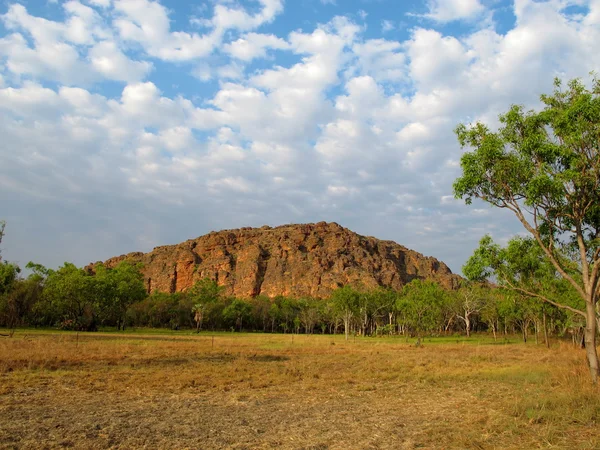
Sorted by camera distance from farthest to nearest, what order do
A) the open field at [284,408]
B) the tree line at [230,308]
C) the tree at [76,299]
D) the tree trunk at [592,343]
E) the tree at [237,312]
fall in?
the tree at [237,312], the tree at [76,299], the tree line at [230,308], the tree trunk at [592,343], the open field at [284,408]

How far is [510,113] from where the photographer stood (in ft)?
50.4

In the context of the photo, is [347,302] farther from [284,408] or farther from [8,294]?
[284,408]

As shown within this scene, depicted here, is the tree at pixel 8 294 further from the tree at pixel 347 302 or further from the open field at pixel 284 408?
the tree at pixel 347 302

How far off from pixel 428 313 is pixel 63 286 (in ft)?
182

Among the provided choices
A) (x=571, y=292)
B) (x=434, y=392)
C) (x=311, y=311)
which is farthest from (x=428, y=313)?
(x=311, y=311)

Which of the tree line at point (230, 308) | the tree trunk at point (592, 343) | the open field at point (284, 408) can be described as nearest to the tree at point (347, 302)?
the tree line at point (230, 308)

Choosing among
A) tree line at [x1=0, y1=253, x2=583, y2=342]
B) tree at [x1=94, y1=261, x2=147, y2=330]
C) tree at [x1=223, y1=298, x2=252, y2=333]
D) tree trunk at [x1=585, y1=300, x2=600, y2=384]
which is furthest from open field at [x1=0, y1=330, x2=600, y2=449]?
tree at [x1=223, y1=298, x2=252, y2=333]

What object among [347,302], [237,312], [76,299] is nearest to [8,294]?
[76,299]

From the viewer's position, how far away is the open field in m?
8.56

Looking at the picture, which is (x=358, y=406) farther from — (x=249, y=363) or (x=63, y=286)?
(x=63, y=286)

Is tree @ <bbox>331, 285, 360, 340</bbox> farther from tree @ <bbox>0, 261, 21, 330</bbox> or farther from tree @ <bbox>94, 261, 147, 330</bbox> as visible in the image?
tree @ <bbox>0, 261, 21, 330</bbox>

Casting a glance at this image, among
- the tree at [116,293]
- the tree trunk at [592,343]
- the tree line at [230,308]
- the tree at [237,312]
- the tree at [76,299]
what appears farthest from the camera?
the tree at [237,312]

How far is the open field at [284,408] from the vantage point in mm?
8562

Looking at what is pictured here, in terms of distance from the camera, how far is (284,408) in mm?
12203
